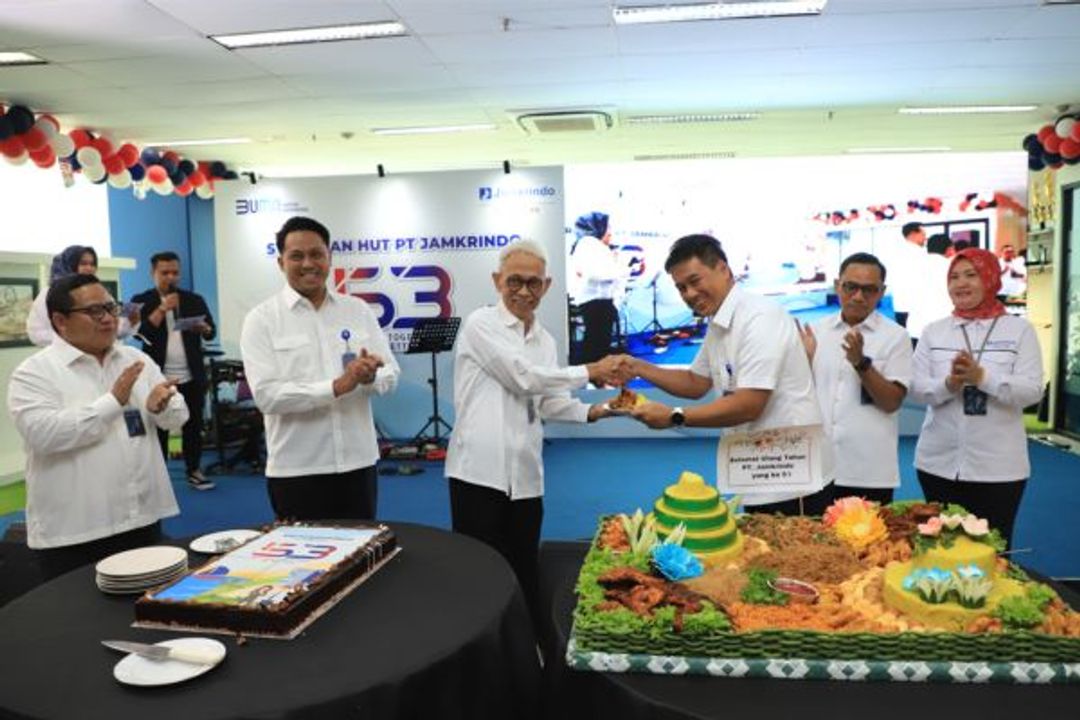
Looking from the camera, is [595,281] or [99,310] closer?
[99,310]

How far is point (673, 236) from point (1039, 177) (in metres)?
4.13

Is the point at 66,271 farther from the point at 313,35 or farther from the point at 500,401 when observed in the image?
the point at 500,401

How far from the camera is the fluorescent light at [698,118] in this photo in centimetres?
734

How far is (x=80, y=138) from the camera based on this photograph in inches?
288

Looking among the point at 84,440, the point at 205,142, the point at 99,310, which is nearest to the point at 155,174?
the point at 205,142

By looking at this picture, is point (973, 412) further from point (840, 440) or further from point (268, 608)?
point (268, 608)

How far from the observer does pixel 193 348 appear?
20.4 feet

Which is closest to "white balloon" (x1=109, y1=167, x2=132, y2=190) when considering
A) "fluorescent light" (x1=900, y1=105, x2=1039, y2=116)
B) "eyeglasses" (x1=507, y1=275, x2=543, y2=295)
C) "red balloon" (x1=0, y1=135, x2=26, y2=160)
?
"red balloon" (x1=0, y1=135, x2=26, y2=160)

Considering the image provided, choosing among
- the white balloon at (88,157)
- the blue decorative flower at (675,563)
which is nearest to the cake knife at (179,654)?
the blue decorative flower at (675,563)

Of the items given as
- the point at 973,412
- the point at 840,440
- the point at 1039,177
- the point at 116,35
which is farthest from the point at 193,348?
the point at 1039,177

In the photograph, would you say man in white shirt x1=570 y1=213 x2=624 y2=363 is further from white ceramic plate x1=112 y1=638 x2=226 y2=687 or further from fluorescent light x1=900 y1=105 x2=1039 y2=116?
white ceramic plate x1=112 y1=638 x2=226 y2=687

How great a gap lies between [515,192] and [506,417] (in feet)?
18.1

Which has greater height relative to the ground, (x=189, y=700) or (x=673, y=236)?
Answer: (x=673, y=236)

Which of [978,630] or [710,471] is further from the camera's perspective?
[710,471]
